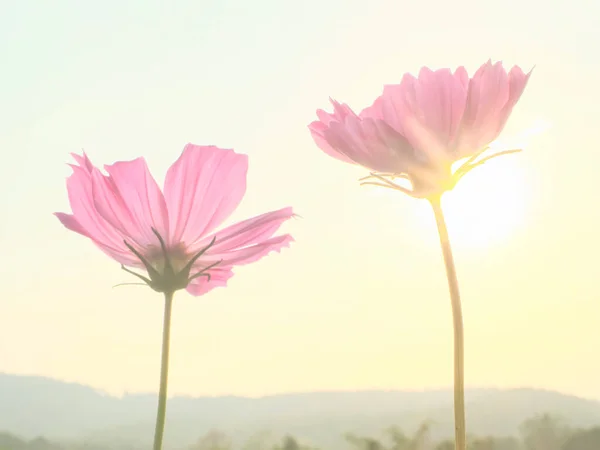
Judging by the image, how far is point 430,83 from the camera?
0.34m

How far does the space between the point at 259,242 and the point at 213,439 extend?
538mm

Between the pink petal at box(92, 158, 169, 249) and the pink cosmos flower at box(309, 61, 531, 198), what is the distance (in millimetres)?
91

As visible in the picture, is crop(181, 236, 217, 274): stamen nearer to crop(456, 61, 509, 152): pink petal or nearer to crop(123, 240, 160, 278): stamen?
crop(123, 240, 160, 278): stamen

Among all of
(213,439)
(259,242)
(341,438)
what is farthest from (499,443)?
(259,242)

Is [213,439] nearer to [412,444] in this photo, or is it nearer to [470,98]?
[412,444]

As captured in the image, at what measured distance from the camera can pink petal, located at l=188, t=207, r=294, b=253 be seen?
14.2 inches

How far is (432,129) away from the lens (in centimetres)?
33

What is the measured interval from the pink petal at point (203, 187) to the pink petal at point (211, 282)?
0.11 feet

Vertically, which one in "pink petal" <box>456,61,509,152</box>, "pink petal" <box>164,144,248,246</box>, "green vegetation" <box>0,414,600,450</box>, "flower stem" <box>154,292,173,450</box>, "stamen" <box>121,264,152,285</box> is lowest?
"green vegetation" <box>0,414,600,450</box>

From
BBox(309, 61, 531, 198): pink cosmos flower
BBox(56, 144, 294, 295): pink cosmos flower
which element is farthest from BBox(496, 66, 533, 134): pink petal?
BBox(56, 144, 294, 295): pink cosmos flower

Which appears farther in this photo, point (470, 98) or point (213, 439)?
point (213, 439)

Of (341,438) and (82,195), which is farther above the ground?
(82,195)

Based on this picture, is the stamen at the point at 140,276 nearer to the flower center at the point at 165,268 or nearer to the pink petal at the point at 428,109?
the flower center at the point at 165,268

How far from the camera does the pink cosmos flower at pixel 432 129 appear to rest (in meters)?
0.32
